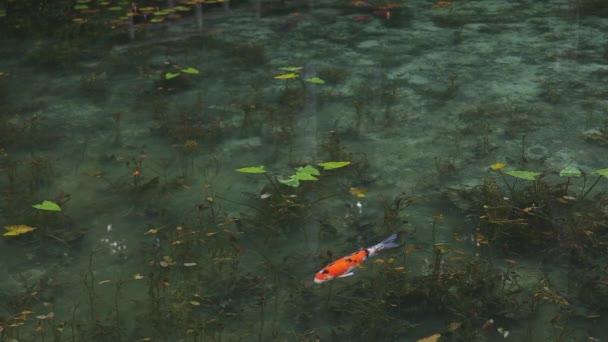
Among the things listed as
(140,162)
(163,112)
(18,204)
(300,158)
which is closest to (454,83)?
(300,158)

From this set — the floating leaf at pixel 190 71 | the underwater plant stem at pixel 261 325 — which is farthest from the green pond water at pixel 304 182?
the floating leaf at pixel 190 71

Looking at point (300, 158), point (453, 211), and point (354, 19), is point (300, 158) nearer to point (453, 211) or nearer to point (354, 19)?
point (453, 211)

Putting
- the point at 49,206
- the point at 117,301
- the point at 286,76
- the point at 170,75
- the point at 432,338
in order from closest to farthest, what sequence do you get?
the point at 432,338, the point at 117,301, the point at 49,206, the point at 286,76, the point at 170,75

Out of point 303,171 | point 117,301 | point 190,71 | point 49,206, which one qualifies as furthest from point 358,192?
point 190,71

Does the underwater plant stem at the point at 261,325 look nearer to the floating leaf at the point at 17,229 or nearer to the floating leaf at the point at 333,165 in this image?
the floating leaf at the point at 333,165

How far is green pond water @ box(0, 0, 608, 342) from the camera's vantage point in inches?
98.9

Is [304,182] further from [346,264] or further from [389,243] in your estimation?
[346,264]

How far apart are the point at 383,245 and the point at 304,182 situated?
2.27ft

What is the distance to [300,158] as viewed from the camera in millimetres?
3672

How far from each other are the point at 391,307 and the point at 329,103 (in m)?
2.10

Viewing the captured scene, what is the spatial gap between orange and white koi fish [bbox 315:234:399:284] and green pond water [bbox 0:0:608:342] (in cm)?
4

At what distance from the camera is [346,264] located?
8.75ft

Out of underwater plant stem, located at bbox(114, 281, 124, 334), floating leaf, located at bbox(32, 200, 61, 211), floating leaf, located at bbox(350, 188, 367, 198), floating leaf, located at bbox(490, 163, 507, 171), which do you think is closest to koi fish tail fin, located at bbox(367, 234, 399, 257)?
floating leaf, located at bbox(350, 188, 367, 198)

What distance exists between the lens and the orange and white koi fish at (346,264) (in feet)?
8.57
